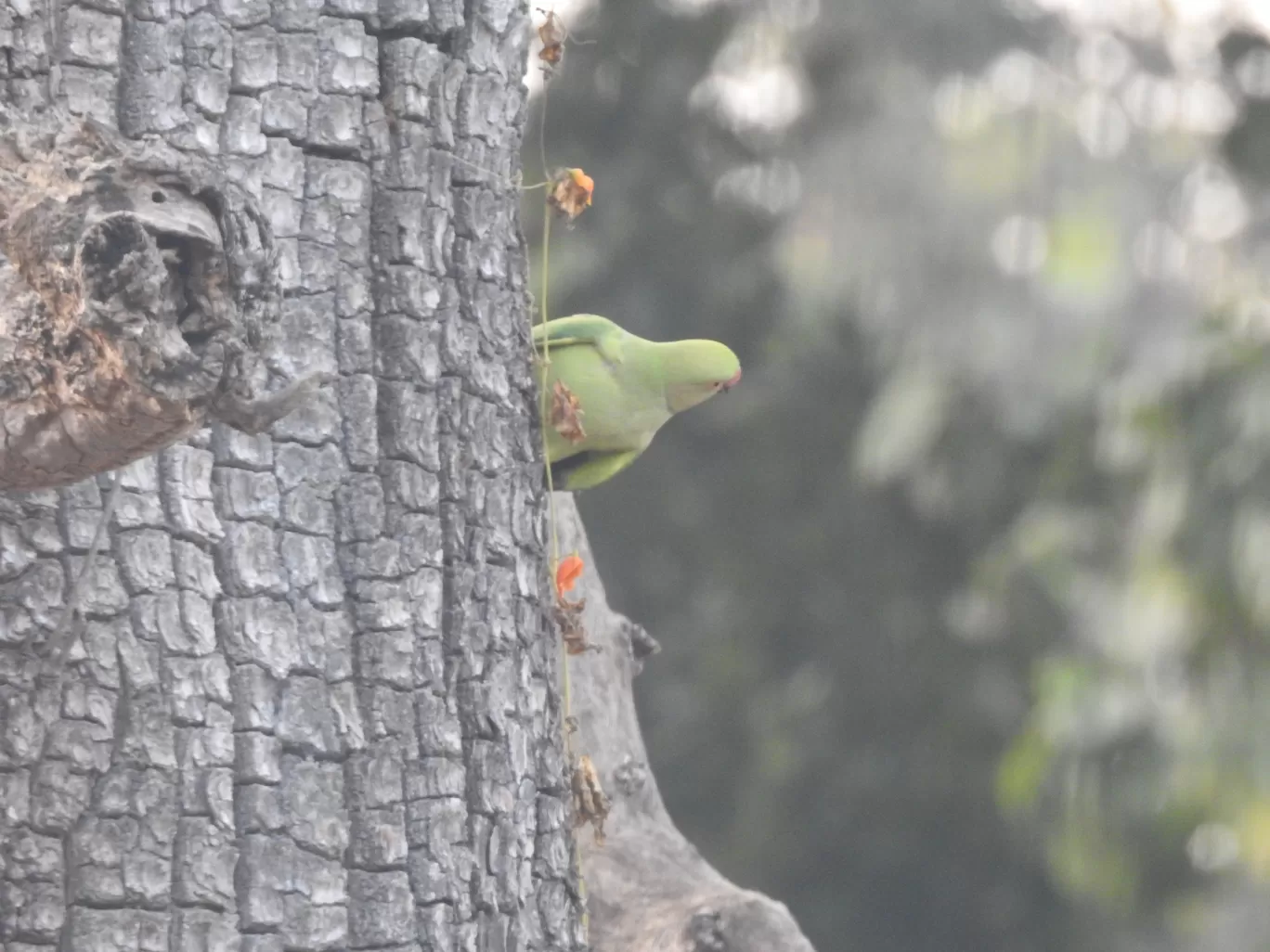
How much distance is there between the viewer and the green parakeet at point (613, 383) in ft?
9.25

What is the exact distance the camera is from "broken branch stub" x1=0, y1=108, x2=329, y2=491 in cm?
142

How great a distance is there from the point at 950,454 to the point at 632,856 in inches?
244

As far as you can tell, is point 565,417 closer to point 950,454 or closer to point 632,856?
point 632,856

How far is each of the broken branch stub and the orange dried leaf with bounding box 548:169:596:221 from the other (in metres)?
1.00

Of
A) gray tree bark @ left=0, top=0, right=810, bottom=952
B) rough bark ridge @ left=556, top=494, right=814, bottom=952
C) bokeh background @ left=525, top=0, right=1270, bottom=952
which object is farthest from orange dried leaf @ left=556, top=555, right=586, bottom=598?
bokeh background @ left=525, top=0, right=1270, bottom=952

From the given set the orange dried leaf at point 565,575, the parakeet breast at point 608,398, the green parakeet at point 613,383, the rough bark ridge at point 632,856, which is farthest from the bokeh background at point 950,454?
the orange dried leaf at point 565,575

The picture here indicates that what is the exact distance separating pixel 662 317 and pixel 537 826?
7.21m

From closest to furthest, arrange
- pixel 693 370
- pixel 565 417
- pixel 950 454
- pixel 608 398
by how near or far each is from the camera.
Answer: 1. pixel 565 417
2. pixel 608 398
3. pixel 693 370
4. pixel 950 454

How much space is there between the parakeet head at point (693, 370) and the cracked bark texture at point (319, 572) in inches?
30.9

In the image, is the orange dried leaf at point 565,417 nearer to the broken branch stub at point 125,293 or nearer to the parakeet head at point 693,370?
the parakeet head at point 693,370

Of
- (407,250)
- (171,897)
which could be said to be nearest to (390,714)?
(171,897)

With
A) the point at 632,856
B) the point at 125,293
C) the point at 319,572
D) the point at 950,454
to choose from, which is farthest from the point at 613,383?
the point at 950,454

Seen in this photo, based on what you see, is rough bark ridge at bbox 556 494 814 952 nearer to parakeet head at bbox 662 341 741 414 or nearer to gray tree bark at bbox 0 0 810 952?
parakeet head at bbox 662 341 741 414

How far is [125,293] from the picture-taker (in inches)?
55.4
